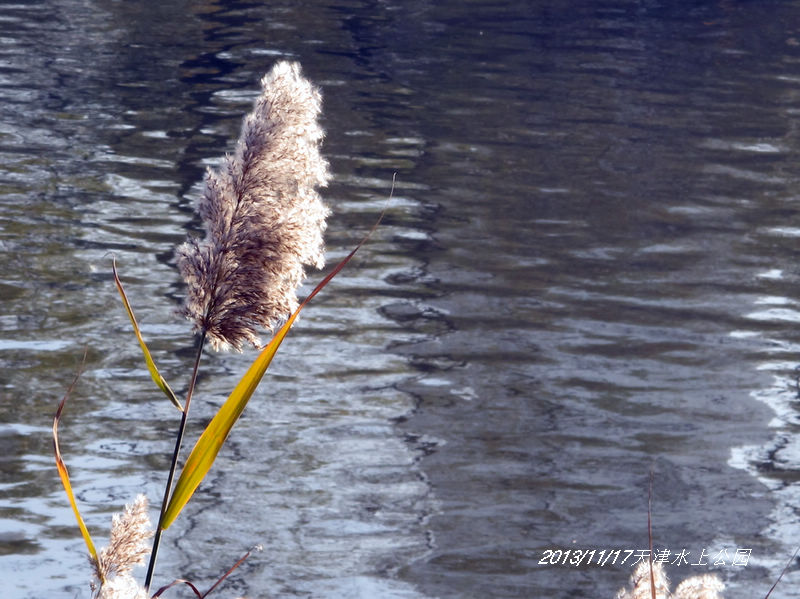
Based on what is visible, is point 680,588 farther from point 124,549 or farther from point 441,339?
point 441,339

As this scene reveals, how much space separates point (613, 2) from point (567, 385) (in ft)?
51.6

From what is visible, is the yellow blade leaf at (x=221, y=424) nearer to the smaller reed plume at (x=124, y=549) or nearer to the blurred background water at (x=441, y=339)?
the smaller reed plume at (x=124, y=549)

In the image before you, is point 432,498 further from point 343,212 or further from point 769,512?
point 343,212

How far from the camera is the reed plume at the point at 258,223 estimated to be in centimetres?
169

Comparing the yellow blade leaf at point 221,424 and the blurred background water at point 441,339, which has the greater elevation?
the yellow blade leaf at point 221,424

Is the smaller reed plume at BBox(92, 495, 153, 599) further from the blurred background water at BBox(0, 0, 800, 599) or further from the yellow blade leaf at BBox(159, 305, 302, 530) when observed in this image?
the blurred background water at BBox(0, 0, 800, 599)

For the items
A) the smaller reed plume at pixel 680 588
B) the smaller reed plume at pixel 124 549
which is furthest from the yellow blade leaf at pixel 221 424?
the smaller reed plume at pixel 680 588

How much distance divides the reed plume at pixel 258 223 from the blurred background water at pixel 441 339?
261 cm

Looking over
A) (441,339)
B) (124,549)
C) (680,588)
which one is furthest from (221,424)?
(441,339)

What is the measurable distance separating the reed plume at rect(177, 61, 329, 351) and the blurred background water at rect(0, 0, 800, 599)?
103 inches

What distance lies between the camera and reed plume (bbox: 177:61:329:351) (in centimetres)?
169

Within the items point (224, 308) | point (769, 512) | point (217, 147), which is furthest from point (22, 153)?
point (224, 308)

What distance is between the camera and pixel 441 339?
21.2 ft

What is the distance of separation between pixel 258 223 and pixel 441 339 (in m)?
4.80
